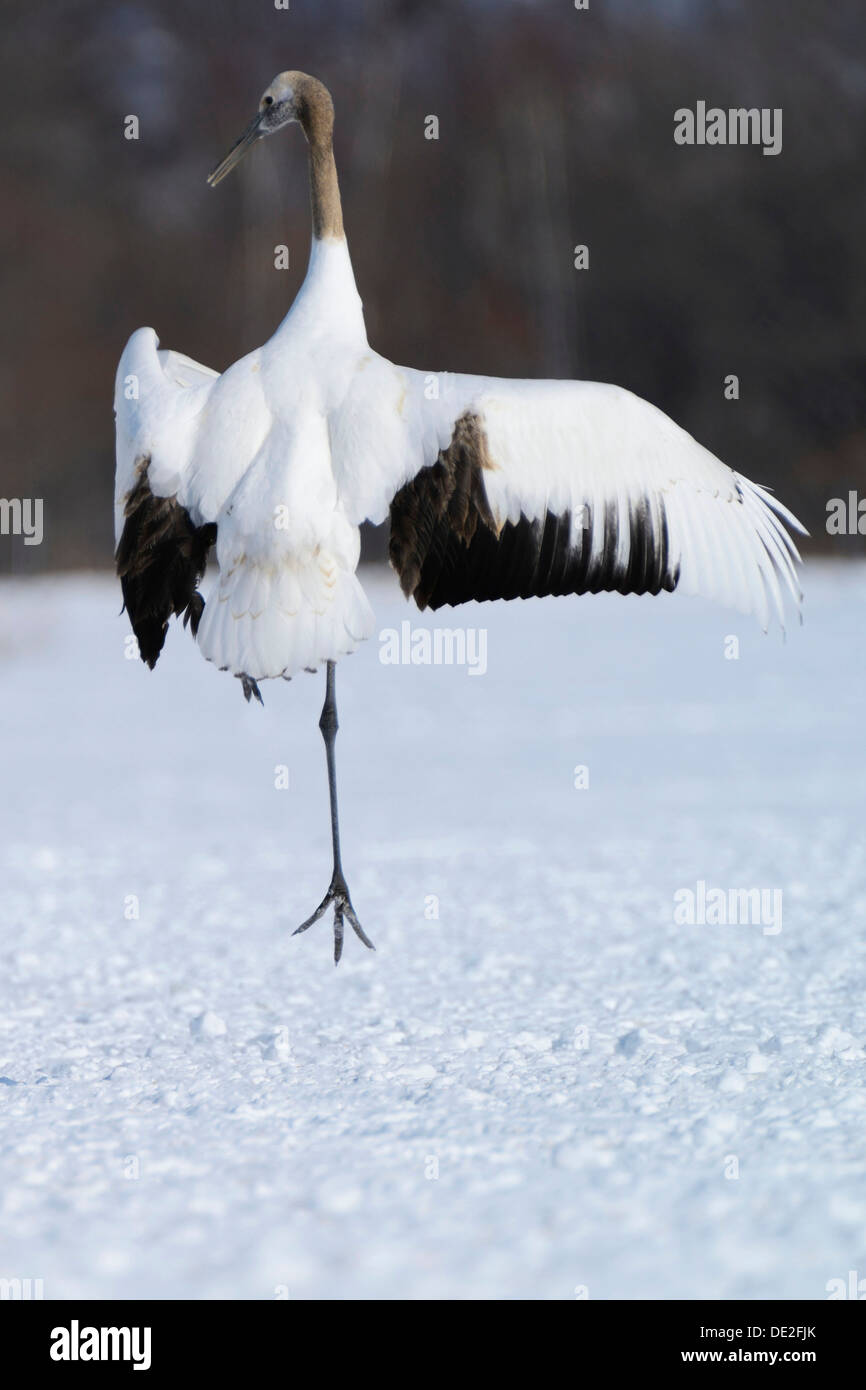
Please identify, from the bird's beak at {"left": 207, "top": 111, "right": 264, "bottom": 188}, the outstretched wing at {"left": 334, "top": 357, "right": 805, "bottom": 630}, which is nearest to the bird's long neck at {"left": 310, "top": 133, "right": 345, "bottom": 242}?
the bird's beak at {"left": 207, "top": 111, "right": 264, "bottom": 188}

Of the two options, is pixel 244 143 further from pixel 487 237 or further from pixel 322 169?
pixel 487 237

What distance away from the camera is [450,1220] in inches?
124

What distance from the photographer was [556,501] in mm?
3398

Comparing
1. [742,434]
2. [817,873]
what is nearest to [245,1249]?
[817,873]

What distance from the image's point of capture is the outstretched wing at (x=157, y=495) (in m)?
3.32

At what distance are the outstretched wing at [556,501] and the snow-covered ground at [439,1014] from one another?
1.11 metres

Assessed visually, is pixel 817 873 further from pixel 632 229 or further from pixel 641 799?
pixel 632 229

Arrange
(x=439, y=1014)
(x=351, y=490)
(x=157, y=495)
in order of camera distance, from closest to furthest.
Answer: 1. (x=351, y=490)
2. (x=157, y=495)
3. (x=439, y=1014)

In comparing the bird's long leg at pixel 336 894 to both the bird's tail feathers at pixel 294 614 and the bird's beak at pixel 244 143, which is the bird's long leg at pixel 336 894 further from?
the bird's beak at pixel 244 143

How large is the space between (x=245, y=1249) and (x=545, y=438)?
5.17 ft

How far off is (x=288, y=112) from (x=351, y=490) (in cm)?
87

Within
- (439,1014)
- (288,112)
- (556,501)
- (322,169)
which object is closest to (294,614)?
(556,501)

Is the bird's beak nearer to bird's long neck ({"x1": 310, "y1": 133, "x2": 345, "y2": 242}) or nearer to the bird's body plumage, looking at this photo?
bird's long neck ({"x1": 310, "y1": 133, "x2": 345, "y2": 242})
